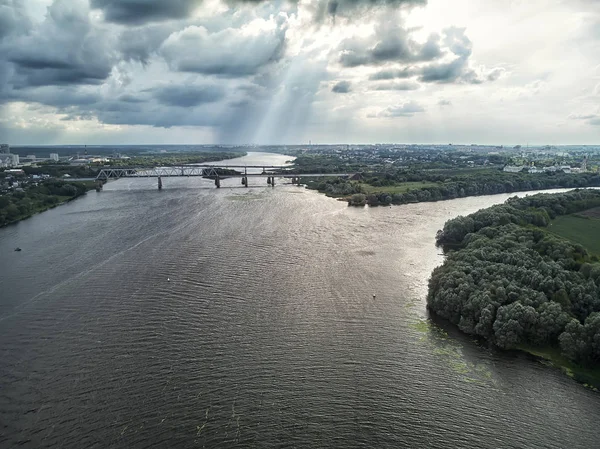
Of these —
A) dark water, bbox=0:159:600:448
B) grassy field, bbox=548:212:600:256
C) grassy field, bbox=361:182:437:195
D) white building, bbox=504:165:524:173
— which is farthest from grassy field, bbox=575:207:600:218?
white building, bbox=504:165:524:173

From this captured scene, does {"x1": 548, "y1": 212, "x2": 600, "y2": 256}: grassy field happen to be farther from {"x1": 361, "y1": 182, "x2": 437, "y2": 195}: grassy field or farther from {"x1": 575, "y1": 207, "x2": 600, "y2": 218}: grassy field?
{"x1": 361, "y1": 182, "x2": 437, "y2": 195}: grassy field

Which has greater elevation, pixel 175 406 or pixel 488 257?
pixel 488 257

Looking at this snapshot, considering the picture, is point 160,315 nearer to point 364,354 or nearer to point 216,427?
point 216,427

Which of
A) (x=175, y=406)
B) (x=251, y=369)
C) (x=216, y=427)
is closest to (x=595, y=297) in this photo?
(x=251, y=369)

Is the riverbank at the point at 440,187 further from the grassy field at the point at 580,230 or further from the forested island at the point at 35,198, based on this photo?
the forested island at the point at 35,198

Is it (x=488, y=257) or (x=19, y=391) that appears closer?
(x=19, y=391)

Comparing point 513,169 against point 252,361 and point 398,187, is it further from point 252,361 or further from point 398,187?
point 252,361
